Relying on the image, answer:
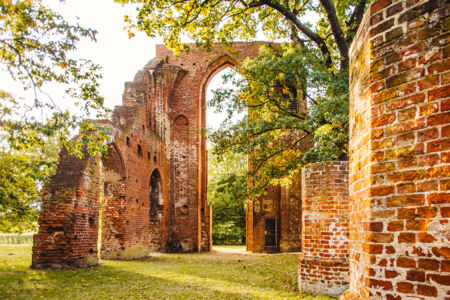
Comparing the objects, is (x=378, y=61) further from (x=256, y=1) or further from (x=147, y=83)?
(x=147, y=83)

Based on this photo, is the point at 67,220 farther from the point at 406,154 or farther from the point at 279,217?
the point at 279,217

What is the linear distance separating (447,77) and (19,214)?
23.3 feet

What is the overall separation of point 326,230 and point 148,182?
1002 cm

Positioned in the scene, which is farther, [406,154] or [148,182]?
[148,182]

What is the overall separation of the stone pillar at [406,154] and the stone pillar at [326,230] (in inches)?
149

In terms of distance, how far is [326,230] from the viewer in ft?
19.5

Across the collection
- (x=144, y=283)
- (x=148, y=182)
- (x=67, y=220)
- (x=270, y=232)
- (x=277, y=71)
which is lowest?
(x=144, y=283)

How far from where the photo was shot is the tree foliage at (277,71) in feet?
28.7

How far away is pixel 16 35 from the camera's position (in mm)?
6484

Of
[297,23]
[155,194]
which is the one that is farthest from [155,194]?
[297,23]

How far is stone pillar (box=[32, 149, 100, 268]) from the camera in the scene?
8906 millimetres

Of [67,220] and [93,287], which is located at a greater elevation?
[67,220]

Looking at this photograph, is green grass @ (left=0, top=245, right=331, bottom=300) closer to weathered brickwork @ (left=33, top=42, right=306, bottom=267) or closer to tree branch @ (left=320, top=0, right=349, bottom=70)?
weathered brickwork @ (left=33, top=42, right=306, bottom=267)

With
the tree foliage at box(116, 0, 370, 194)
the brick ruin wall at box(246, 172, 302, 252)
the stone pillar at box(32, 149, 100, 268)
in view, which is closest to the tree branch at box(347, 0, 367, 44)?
the tree foliage at box(116, 0, 370, 194)
